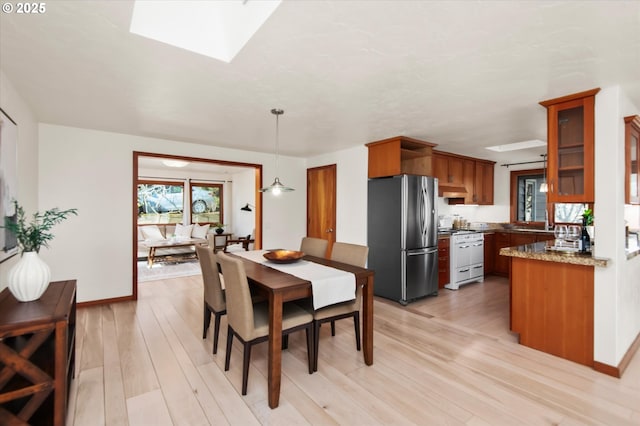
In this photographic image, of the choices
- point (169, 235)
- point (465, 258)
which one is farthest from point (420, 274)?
point (169, 235)

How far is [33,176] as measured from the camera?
337 centimetres

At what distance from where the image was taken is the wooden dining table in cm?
196

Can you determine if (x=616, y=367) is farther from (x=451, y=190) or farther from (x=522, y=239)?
(x=522, y=239)

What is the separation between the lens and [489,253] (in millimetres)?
5719

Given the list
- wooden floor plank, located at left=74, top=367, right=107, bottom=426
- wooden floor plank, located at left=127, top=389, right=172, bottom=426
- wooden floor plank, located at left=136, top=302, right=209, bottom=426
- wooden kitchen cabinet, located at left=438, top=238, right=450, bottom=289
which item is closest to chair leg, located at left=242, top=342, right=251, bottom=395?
wooden floor plank, located at left=136, top=302, right=209, bottom=426

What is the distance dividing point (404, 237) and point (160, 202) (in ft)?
25.2

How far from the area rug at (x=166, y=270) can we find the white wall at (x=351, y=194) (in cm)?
304

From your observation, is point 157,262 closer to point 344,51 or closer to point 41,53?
point 41,53

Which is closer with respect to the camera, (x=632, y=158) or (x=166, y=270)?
(x=632, y=158)

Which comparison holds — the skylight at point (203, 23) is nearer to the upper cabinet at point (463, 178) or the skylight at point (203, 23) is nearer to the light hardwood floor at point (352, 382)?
the light hardwood floor at point (352, 382)

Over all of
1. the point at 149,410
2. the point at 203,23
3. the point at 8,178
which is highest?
the point at 203,23

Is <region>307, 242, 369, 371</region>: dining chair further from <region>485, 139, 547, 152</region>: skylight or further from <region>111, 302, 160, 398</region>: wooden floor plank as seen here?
<region>485, 139, 547, 152</region>: skylight

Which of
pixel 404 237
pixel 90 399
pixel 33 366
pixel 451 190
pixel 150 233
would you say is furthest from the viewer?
pixel 150 233

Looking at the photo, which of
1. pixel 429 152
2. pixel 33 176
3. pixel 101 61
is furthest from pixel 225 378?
pixel 429 152
